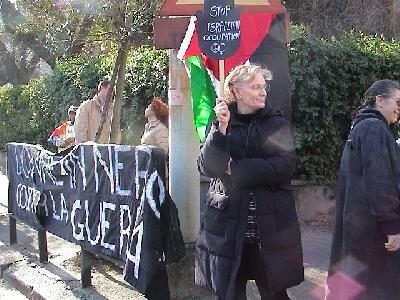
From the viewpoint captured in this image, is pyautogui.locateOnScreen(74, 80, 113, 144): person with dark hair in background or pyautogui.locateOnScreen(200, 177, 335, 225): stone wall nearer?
pyautogui.locateOnScreen(74, 80, 113, 144): person with dark hair in background

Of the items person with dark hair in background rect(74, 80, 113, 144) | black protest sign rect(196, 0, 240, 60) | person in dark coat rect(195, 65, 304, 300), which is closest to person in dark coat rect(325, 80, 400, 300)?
person in dark coat rect(195, 65, 304, 300)

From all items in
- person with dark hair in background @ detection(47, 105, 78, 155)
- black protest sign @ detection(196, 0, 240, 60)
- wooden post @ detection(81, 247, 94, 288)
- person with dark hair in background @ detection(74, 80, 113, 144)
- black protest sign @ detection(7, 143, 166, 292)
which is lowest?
wooden post @ detection(81, 247, 94, 288)

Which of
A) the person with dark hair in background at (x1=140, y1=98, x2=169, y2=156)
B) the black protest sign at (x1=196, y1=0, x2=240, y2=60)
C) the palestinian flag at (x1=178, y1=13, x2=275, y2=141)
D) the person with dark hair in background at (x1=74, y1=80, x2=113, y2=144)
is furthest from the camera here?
the person with dark hair in background at (x1=74, y1=80, x2=113, y2=144)

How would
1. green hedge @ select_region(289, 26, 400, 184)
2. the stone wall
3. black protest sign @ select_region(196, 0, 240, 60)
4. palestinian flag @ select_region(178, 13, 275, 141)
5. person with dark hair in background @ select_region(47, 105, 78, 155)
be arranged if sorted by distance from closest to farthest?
black protest sign @ select_region(196, 0, 240, 60) < palestinian flag @ select_region(178, 13, 275, 141) < green hedge @ select_region(289, 26, 400, 184) < the stone wall < person with dark hair in background @ select_region(47, 105, 78, 155)

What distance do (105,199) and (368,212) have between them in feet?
7.70

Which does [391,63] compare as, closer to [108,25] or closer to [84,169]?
[108,25]

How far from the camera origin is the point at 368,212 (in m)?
3.56

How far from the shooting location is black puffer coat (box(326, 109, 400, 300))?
345 centimetres

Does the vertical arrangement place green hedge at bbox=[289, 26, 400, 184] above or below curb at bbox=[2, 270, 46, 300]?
above

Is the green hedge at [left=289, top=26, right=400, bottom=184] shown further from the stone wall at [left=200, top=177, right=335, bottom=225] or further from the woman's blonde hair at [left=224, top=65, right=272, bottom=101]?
the woman's blonde hair at [left=224, top=65, right=272, bottom=101]

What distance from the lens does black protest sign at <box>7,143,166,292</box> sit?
14.6ft

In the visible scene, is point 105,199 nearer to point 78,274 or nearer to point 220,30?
point 78,274

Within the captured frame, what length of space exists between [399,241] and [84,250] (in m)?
2.94

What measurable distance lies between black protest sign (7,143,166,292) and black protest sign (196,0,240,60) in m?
0.98
